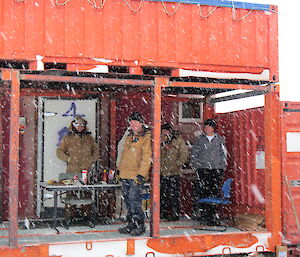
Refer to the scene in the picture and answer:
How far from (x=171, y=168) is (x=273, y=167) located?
210 centimetres

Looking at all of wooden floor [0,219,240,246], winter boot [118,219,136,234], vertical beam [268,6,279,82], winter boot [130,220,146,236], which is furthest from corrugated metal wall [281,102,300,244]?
winter boot [118,219,136,234]

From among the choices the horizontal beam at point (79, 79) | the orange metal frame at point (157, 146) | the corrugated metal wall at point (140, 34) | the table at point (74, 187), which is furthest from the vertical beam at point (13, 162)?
the table at point (74, 187)

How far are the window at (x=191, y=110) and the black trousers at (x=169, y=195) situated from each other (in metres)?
1.49

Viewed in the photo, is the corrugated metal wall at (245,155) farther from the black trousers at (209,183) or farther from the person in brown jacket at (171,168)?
the person in brown jacket at (171,168)

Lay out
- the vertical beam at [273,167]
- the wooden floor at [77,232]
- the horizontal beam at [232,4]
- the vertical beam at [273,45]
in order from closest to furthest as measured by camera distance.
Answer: the wooden floor at [77,232]
the horizontal beam at [232,4]
the vertical beam at [273,167]
the vertical beam at [273,45]

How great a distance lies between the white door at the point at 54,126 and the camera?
33.3ft

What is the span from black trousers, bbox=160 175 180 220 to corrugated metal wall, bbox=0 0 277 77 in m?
2.65

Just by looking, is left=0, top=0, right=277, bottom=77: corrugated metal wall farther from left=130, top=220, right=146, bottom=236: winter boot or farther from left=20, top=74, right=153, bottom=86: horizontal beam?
left=130, top=220, right=146, bottom=236: winter boot

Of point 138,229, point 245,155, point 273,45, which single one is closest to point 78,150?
point 138,229

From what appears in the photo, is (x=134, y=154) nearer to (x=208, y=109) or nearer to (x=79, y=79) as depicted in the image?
(x=79, y=79)

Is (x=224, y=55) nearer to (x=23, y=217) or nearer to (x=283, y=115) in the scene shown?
(x=283, y=115)

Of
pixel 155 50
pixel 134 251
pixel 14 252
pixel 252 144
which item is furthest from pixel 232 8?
pixel 14 252

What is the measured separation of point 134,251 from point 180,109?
4145mm

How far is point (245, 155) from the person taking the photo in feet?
30.6
